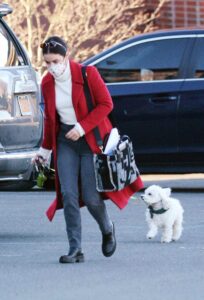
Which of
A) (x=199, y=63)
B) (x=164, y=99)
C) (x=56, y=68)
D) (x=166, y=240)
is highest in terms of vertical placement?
(x=56, y=68)

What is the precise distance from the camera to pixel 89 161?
9.89 m

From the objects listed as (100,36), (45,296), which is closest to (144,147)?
(45,296)

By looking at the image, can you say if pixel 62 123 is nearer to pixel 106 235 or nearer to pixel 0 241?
pixel 106 235

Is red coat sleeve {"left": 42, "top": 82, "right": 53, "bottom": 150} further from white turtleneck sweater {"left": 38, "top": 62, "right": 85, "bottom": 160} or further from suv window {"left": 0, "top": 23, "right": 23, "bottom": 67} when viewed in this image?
suv window {"left": 0, "top": 23, "right": 23, "bottom": 67}

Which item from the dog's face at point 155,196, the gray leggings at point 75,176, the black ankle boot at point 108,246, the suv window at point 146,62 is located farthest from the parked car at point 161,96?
the gray leggings at point 75,176

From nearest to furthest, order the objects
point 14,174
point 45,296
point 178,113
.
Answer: point 45,296 → point 14,174 → point 178,113

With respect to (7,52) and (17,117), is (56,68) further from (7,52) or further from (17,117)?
(7,52)

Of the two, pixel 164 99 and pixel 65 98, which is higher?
pixel 65 98

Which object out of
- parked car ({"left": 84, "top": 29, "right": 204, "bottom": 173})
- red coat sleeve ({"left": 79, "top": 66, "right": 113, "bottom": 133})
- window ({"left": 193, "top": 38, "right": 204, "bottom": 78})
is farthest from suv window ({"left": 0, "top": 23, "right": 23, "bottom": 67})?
window ({"left": 193, "top": 38, "right": 204, "bottom": 78})

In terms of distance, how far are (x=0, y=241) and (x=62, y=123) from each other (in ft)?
6.37

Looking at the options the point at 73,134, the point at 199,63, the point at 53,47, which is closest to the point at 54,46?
the point at 53,47

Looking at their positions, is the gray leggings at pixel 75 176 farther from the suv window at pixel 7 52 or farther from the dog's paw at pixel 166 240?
the suv window at pixel 7 52

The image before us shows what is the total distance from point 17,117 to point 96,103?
4.89 feet

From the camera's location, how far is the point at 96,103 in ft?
32.4
